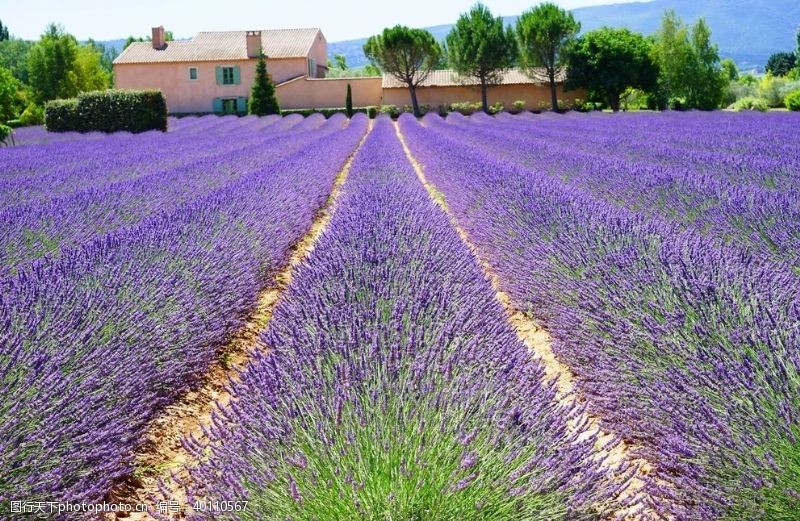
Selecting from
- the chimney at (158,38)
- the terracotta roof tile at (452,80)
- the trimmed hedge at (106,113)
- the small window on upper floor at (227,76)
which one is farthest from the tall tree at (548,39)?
the trimmed hedge at (106,113)

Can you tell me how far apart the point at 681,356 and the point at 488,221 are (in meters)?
3.22

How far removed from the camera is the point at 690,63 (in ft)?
113

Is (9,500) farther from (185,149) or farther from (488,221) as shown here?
(185,149)

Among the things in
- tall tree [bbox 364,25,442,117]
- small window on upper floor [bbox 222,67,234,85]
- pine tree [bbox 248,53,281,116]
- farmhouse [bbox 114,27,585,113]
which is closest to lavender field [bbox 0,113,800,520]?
pine tree [bbox 248,53,281,116]

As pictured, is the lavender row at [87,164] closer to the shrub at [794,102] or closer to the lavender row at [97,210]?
the lavender row at [97,210]

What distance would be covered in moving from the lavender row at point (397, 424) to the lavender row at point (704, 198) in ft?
7.04

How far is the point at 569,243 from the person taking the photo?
3891mm

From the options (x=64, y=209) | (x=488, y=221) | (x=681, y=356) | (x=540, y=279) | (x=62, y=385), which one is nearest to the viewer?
(x=62, y=385)

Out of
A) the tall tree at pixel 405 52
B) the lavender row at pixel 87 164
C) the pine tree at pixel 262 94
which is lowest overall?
the lavender row at pixel 87 164

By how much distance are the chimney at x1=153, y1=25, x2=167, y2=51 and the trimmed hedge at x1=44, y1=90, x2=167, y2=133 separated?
23.6 m

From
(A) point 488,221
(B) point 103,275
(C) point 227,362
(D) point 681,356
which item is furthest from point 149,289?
(A) point 488,221

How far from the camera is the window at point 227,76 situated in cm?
3912

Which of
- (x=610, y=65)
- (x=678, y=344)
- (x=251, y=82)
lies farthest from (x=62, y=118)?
(x=610, y=65)

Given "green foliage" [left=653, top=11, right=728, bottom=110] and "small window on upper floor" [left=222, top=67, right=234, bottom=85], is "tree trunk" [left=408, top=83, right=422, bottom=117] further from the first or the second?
"green foliage" [left=653, top=11, right=728, bottom=110]
